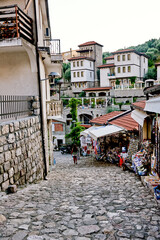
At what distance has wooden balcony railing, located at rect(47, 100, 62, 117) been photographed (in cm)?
1261

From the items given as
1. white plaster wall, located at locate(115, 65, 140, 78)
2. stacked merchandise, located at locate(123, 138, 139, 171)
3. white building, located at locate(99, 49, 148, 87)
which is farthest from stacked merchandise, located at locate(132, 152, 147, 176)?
white plaster wall, located at locate(115, 65, 140, 78)

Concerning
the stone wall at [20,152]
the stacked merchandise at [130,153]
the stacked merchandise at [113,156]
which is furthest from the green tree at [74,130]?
the stone wall at [20,152]

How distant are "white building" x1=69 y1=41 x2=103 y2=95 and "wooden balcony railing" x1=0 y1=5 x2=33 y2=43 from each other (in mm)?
49531

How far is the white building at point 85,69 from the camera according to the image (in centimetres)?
5866

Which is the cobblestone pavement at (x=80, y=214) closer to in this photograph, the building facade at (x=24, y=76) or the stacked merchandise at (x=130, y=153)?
the building facade at (x=24, y=76)

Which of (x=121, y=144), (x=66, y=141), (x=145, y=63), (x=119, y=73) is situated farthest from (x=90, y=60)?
(x=121, y=144)

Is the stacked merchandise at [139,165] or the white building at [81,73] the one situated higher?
the white building at [81,73]

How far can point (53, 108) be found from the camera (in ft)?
42.2

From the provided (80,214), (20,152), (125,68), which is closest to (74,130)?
(20,152)

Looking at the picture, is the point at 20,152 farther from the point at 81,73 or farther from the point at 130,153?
the point at 81,73

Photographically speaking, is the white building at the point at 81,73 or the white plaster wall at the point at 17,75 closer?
the white plaster wall at the point at 17,75

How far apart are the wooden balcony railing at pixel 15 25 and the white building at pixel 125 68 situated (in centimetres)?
4539

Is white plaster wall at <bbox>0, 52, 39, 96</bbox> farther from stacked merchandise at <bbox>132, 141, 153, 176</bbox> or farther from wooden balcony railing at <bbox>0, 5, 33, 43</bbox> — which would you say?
stacked merchandise at <bbox>132, 141, 153, 176</bbox>

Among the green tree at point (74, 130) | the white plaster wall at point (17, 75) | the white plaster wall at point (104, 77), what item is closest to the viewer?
the white plaster wall at point (17, 75)
